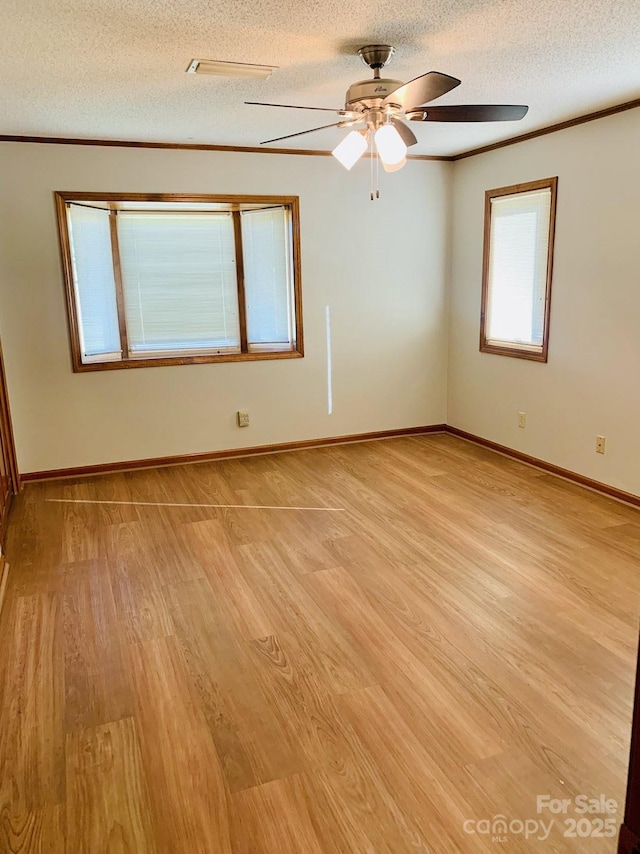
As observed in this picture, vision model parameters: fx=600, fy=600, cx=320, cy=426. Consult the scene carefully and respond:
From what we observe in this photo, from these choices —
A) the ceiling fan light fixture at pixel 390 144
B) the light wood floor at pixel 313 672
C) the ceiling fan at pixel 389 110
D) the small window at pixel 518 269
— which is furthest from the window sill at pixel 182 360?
the ceiling fan light fixture at pixel 390 144

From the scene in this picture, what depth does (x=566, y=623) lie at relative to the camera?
2.60 meters

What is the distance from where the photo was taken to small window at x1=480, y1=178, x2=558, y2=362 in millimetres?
4418

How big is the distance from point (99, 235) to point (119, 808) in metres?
3.94

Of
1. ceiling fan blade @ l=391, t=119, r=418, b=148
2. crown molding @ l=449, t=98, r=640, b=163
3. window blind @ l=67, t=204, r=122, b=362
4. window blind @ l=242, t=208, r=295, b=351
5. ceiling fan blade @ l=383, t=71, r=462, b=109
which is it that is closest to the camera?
ceiling fan blade @ l=383, t=71, r=462, b=109

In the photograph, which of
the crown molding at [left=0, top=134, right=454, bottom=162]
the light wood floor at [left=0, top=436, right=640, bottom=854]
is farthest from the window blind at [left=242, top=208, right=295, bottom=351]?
the light wood floor at [left=0, top=436, right=640, bottom=854]

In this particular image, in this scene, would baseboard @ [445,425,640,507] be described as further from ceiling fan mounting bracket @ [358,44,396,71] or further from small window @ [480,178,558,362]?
ceiling fan mounting bracket @ [358,44,396,71]

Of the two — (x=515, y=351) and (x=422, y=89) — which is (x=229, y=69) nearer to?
(x=422, y=89)

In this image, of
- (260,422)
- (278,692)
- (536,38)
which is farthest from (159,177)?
(278,692)

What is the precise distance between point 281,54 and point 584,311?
8.47ft

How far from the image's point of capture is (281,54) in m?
2.72

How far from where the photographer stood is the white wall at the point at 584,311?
3.76 meters

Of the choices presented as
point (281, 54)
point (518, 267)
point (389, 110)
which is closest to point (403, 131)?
point (389, 110)

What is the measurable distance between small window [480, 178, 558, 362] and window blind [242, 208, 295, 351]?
5.49 ft

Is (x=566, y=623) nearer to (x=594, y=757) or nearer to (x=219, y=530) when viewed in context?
(x=594, y=757)
